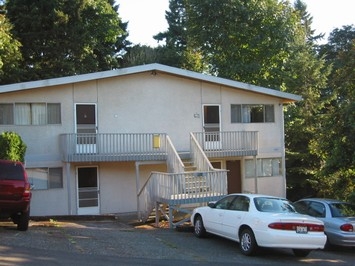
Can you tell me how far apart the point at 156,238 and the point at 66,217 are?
6.57 meters

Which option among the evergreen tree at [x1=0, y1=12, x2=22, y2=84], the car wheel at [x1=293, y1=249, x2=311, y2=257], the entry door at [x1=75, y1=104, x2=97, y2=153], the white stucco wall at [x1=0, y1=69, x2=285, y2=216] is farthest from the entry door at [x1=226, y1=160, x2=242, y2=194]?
the evergreen tree at [x1=0, y1=12, x2=22, y2=84]

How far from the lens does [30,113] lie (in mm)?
20266

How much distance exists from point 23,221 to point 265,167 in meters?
14.3

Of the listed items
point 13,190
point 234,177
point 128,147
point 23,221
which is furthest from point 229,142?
point 13,190

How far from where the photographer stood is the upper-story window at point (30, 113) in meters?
19.9

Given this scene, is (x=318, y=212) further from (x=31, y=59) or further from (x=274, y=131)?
(x=31, y=59)

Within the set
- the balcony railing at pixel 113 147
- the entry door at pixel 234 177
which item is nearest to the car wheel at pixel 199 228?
the balcony railing at pixel 113 147

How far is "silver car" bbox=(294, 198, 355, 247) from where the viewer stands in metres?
13.0

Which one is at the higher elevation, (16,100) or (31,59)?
(31,59)

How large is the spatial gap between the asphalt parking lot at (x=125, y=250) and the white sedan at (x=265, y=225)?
0.39 meters

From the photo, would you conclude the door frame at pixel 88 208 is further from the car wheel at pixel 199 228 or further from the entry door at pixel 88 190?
the car wheel at pixel 199 228

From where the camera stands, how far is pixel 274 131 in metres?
24.4

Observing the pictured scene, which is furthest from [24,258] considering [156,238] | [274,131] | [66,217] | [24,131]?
[274,131]

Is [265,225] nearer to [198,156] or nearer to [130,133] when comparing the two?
[198,156]
